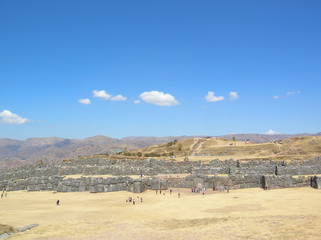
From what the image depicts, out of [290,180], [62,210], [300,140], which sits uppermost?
[300,140]

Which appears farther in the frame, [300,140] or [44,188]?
[300,140]

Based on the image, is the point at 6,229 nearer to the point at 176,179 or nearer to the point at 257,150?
the point at 176,179

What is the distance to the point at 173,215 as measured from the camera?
28.6 m

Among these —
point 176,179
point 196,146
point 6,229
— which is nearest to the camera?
point 6,229

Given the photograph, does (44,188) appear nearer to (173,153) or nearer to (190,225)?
(190,225)

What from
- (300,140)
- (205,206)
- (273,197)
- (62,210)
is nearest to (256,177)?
(273,197)

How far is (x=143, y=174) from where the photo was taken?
189 ft

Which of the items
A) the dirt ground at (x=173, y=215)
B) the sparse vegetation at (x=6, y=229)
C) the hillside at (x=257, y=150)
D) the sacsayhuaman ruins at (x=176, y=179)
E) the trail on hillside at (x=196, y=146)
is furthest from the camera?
the trail on hillside at (x=196, y=146)

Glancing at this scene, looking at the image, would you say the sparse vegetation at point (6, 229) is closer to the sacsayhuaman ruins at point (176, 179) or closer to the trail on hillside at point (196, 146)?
the sacsayhuaman ruins at point (176, 179)

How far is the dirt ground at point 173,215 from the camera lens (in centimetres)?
2078

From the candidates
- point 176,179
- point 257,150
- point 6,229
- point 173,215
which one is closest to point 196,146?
point 257,150

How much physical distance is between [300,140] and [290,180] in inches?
2022

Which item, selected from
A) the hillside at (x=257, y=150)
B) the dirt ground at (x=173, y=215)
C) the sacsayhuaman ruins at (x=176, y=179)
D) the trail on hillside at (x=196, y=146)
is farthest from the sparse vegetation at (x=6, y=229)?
the trail on hillside at (x=196, y=146)

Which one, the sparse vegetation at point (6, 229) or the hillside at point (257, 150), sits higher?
the hillside at point (257, 150)
